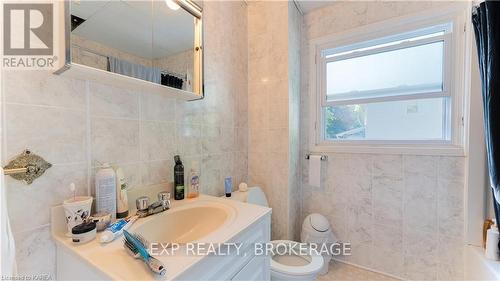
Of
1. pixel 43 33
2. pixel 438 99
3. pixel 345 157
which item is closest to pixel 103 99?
pixel 43 33

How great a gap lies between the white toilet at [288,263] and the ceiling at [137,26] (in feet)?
3.42

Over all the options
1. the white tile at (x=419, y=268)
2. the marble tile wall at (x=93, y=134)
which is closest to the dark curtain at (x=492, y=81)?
the white tile at (x=419, y=268)

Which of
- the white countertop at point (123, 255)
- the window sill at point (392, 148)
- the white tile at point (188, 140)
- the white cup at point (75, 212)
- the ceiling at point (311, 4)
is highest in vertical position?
the ceiling at point (311, 4)

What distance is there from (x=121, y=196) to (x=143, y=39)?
725 mm

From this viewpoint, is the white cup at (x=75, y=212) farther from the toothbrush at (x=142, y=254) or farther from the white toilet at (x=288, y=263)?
the white toilet at (x=288, y=263)

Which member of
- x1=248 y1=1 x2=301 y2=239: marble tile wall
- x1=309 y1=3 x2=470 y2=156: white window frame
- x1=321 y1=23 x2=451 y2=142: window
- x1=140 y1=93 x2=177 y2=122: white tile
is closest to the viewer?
x1=140 y1=93 x2=177 y2=122: white tile

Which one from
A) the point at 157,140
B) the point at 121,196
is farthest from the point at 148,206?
the point at 157,140

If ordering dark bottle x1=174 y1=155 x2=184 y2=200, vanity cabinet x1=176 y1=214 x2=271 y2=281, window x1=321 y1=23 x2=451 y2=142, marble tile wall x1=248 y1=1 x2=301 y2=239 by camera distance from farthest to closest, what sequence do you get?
marble tile wall x1=248 y1=1 x2=301 y2=239
window x1=321 y1=23 x2=451 y2=142
dark bottle x1=174 y1=155 x2=184 y2=200
vanity cabinet x1=176 y1=214 x2=271 y2=281

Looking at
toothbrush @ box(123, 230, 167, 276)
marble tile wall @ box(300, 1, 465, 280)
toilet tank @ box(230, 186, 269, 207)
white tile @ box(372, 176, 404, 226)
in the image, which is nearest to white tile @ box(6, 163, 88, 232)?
toothbrush @ box(123, 230, 167, 276)

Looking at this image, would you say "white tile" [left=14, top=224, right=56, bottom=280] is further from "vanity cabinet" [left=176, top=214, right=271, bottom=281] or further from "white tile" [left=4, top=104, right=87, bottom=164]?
"vanity cabinet" [left=176, top=214, right=271, bottom=281]

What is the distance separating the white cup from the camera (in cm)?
73

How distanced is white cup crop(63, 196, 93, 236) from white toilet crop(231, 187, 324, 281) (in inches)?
34.8

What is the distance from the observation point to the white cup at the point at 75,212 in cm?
73

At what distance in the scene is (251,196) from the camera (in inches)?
62.3
